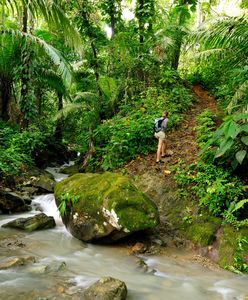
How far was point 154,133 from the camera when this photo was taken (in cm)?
930

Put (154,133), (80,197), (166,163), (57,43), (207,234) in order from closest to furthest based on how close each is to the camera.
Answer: (207,234)
(80,197)
(166,163)
(154,133)
(57,43)

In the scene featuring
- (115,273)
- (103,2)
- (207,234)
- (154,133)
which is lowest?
(115,273)

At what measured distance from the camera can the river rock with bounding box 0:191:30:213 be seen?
7.60 m

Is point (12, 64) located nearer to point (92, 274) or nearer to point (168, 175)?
point (168, 175)

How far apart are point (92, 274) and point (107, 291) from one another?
1096 mm

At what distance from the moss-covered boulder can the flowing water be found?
32 centimetres

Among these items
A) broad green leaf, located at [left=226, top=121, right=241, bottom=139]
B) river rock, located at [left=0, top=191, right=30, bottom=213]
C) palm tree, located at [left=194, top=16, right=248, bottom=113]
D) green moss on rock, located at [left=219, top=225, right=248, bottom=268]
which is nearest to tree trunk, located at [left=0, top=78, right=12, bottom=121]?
river rock, located at [left=0, top=191, right=30, bottom=213]

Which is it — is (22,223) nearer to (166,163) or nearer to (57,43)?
(166,163)

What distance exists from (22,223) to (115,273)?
8.46ft

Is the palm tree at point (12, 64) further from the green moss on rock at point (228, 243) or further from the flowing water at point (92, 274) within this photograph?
the green moss on rock at point (228, 243)

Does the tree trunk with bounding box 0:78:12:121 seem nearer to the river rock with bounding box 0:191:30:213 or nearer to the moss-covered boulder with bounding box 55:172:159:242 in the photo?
the river rock with bounding box 0:191:30:213

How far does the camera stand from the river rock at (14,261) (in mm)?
4874

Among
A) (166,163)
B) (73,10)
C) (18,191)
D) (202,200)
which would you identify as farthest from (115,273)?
(73,10)

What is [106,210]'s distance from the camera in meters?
6.00
